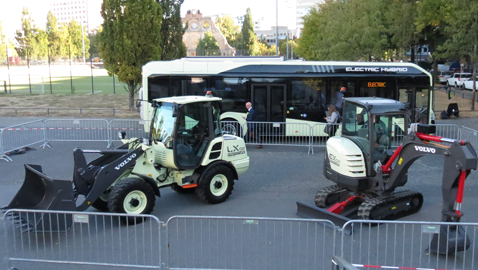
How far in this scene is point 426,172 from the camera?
1133 centimetres

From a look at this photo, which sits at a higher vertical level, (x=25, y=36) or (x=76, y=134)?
(x=25, y=36)

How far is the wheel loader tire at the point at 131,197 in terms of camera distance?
7223 mm

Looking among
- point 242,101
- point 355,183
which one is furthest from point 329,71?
point 355,183

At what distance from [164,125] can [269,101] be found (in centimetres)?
811

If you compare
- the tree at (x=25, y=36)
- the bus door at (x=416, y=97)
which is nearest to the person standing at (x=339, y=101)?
the bus door at (x=416, y=97)

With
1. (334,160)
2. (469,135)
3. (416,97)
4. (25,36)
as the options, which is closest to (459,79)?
(416,97)

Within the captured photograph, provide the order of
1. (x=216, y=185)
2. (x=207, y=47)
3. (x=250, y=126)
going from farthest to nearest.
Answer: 1. (x=207, y=47)
2. (x=250, y=126)
3. (x=216, y=185)

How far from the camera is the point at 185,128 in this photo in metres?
8.30

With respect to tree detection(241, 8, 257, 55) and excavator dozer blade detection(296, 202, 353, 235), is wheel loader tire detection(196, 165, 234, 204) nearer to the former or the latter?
excavator dozer blade detection(296, 202, 353, 235)

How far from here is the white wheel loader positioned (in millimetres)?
7133

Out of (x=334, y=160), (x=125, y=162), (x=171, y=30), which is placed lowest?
(x=334, y=160)

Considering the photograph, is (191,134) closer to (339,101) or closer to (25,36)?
(339,101)

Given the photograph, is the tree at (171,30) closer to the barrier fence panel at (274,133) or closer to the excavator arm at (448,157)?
the barrier fence panel at (274,133)

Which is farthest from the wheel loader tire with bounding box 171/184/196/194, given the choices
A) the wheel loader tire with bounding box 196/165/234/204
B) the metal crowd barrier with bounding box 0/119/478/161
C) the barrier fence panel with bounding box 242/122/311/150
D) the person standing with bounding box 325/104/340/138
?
the person standing with bounding box 325/104/340/138
